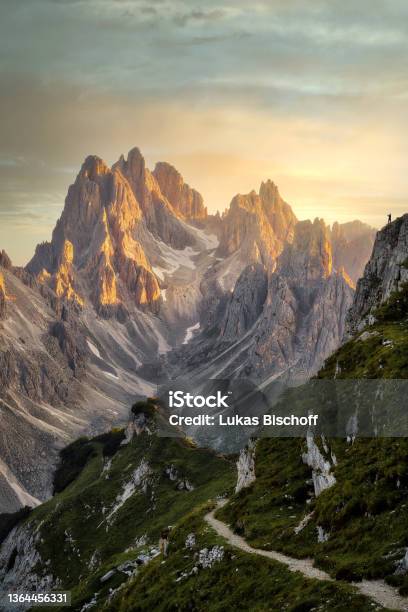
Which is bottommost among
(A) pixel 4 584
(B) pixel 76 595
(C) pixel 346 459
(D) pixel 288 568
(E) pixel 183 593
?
(A) pixel 4 584

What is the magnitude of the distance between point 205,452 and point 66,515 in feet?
93.4

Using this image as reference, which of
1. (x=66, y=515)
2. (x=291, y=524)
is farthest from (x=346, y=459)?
(x=66, y=515)

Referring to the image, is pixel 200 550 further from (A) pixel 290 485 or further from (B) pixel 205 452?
(B) pixel 205 452

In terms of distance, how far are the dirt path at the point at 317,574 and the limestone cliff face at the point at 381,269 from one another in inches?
1876

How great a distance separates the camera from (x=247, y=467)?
3145 inches

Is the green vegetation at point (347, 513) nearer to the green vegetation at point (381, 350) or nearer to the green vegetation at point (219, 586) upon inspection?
the green vegetation at point (219, 586)

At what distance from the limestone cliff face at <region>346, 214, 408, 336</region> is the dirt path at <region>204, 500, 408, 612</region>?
1876 inches

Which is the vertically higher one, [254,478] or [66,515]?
[254,478]

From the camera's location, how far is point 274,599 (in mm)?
43469

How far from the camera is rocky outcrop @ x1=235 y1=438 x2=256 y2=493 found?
76875 mm

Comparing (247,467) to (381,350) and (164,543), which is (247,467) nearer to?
(164,543)

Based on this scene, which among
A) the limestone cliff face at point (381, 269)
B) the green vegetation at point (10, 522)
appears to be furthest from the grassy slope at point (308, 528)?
the green vegetation at point (10, 522)

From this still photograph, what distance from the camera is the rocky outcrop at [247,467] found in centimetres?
7688

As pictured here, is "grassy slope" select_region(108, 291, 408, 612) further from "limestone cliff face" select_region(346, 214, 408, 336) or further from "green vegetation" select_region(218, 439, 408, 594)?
"limestone cliff face" select_region(346, 214, 408, 336)
